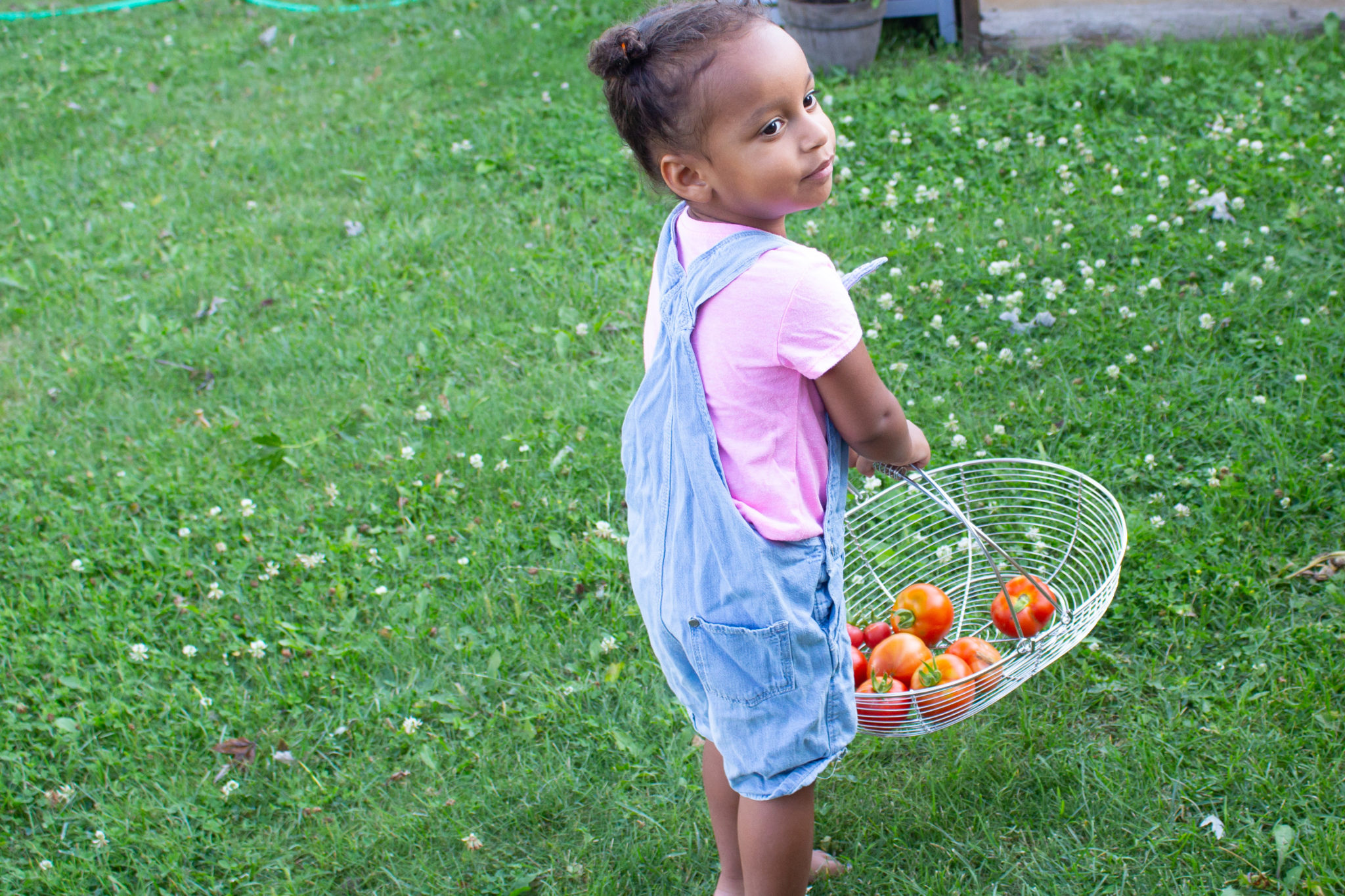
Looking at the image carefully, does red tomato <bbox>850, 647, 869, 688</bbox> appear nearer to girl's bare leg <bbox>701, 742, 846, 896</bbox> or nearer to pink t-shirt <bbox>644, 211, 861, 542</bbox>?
girl's bare leg <bbox>701, 742, 846, 896</bbox>

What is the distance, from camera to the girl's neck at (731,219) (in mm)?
1909

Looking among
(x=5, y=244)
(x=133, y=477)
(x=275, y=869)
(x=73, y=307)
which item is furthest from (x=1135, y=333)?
(x=5, y=244)

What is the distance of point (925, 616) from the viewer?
2.47 metres

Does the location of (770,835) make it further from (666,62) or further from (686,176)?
(666,62)

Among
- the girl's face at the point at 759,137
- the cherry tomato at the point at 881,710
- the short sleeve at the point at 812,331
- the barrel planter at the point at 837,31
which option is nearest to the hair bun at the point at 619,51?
the girl's face at the point at 759,137

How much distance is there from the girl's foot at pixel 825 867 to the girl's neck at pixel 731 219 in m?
1.45

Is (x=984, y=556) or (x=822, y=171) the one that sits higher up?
(x=822, y=171)

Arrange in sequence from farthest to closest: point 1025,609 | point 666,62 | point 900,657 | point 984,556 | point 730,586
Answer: point 984,556
point 1025,609
point 900,657
point 730,586
point 666,62

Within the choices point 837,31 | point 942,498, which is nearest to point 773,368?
point 942,498

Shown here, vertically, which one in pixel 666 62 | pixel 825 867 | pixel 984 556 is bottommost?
pixel 825 867

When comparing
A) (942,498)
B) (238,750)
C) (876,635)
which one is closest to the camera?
(942,498)

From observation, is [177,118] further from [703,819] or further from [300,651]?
[703,819]

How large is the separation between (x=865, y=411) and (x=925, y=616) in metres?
0.77

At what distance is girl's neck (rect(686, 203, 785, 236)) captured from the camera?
1909mm
